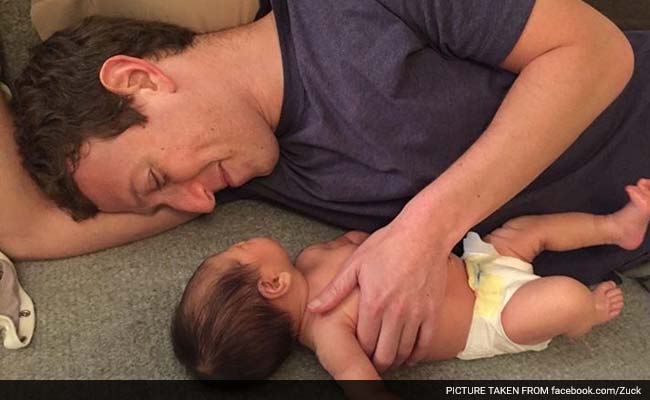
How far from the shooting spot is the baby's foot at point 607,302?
1.18m

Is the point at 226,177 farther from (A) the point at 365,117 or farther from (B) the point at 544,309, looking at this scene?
(B) the point at 544,309

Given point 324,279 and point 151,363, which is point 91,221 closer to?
point 151,363

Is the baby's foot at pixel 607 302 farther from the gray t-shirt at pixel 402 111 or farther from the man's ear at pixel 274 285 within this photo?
the man's ear at pixel 274 285

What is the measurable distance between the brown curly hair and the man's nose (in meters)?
0.13

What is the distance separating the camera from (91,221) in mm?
1268

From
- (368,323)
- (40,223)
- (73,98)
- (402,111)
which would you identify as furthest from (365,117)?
(40,223)

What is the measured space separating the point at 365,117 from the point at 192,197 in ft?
0.99

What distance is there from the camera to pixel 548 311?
1.11m

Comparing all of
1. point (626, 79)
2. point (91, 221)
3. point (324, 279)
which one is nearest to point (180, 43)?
point (91, 221)

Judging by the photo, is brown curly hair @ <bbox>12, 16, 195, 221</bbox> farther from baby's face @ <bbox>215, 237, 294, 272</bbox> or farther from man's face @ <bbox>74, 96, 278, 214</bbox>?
baby's face @ <bbox>215, 237, 294, 272</bbox>

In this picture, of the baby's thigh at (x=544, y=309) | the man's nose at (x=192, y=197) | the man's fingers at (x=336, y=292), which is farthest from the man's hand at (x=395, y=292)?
the man's nose at (x=192, y=197)

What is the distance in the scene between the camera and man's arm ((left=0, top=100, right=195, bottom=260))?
1.21m

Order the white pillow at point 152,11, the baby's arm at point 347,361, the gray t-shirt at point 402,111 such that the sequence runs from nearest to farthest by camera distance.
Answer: the baby's arm at point 347,361 < the gray t-shirt at point 402,111 < the white pillow at point 152,11

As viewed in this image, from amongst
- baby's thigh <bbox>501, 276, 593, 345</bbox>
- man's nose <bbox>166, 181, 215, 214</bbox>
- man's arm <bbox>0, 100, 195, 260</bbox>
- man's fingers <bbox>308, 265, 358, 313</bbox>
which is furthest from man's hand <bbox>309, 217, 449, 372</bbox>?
man's arm <bbox>0, 100, 195, 260</bbox>
